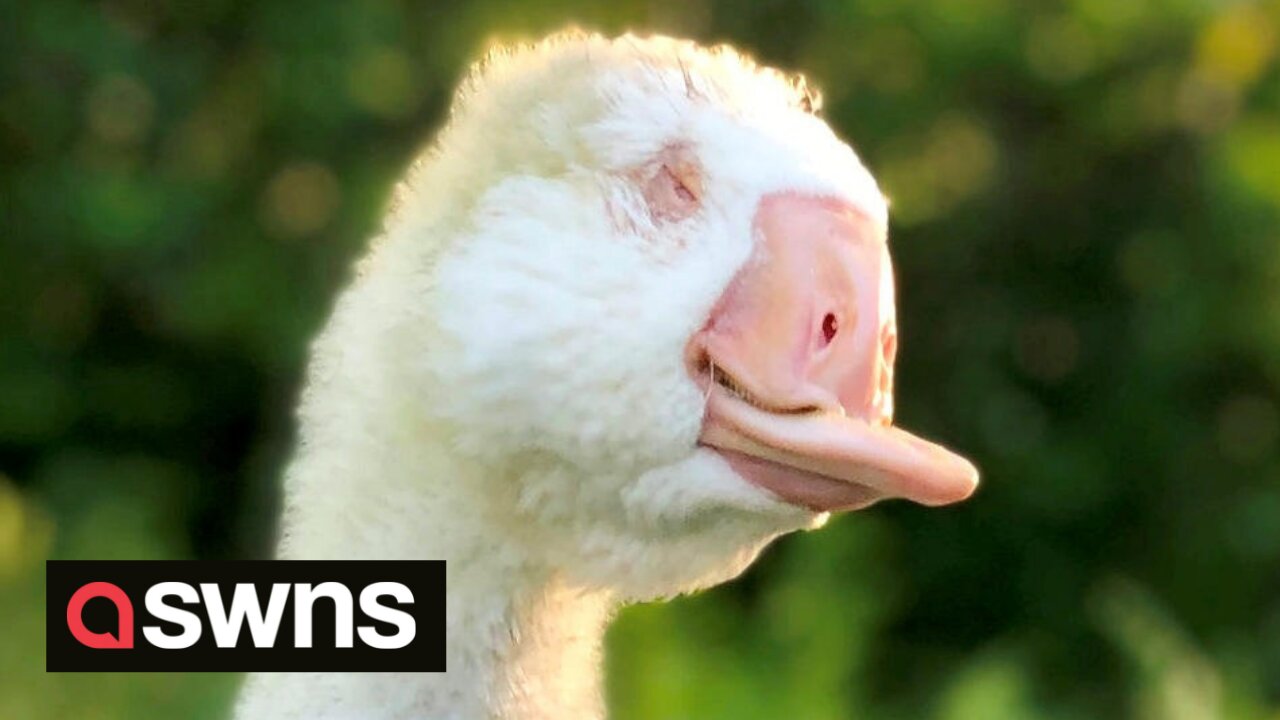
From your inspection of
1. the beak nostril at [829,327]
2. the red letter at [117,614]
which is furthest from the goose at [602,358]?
the red letter at [117,614]

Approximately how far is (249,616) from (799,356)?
42cm

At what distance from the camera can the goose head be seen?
0.67m

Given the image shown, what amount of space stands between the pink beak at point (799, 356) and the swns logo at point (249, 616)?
0.62ft

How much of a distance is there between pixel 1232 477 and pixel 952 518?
1.38 ft

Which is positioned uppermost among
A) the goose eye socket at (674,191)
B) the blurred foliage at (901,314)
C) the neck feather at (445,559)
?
the blurred foliage at (901,314)

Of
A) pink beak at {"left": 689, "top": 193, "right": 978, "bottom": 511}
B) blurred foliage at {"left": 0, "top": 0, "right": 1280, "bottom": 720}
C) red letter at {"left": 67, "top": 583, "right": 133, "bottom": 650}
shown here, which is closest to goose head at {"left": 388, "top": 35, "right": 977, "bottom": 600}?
pink beak at {"left": 689, "top": 193, "right": 978, "bottom": 511}

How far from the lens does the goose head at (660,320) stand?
672 millimetres

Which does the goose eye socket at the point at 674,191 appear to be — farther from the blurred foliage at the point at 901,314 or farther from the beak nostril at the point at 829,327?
the blurred foliage at the point at 901,314

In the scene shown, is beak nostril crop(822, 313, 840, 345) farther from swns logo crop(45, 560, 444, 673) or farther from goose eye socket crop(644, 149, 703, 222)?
swns logo crop(45, 560, 444, 673)

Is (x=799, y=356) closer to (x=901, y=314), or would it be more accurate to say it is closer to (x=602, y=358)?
(x=602, y=358)

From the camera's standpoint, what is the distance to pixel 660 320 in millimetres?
673

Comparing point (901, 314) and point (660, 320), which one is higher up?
point (901, 314)

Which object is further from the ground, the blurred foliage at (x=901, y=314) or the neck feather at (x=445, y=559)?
the blurred foliage at (x=901, y=314)

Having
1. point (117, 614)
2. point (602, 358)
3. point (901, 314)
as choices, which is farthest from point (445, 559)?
point (901, 314)
